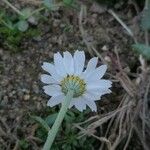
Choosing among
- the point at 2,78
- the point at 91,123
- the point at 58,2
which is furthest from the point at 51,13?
the point at 91,123

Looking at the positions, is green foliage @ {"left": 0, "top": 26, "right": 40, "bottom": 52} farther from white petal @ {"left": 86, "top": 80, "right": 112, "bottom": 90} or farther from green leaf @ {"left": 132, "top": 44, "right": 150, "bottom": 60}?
white petal @ {"left": 86, "top": 80, "right": 112, "bottom": 90}

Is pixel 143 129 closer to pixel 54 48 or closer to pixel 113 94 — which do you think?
pixel 113 94

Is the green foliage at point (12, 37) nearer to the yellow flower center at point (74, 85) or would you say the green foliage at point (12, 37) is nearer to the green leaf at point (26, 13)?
the green leaf at point (26, 13)

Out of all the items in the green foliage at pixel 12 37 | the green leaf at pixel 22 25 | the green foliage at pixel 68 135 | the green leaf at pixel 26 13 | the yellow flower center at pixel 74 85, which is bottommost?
the green foliage at pixel 68 135

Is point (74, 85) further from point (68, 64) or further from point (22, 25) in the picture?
point (22, 25)

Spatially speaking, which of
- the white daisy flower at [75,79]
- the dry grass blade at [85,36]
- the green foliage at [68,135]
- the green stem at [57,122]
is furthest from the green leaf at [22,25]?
the green stem at [57,122]

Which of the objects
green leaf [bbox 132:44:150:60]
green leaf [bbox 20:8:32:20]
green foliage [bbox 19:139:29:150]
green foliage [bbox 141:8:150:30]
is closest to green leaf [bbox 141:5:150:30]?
green foliage [bbox 141:8:150:30]

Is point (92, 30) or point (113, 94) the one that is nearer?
point (113, 94)

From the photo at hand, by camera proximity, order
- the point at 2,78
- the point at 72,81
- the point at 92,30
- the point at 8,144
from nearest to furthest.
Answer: the point at 72,81, the point at 8,144, the point at 2,78, the point at 92,30
